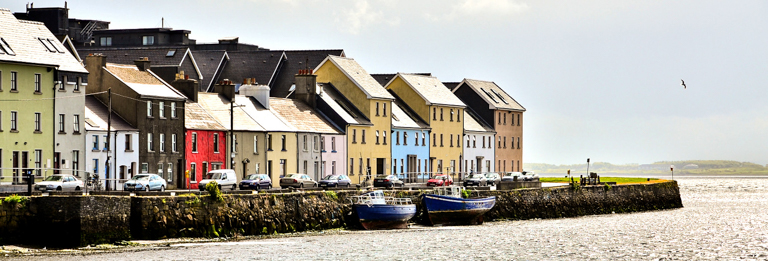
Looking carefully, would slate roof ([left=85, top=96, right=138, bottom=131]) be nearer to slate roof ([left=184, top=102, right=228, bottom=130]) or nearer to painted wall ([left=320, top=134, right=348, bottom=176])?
slate roof ([left=184, top=102, right=228, bottom=130])

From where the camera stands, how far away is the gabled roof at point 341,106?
340 ft

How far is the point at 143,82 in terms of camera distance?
83.2m

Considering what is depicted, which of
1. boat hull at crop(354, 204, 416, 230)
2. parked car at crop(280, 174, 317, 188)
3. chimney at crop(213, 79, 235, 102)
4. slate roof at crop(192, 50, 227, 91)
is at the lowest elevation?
boat hull at crop(354, 204, 416, 230)

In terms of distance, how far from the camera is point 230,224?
53.8 meters

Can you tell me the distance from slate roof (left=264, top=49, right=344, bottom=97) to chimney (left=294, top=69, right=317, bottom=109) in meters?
11.5

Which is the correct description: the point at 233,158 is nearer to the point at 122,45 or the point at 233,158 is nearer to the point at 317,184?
the point at 317,184

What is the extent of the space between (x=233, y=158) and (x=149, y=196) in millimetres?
35362

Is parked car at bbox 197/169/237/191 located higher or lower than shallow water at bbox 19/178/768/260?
higher

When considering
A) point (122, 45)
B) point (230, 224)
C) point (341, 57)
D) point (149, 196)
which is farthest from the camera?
point (122, 45)

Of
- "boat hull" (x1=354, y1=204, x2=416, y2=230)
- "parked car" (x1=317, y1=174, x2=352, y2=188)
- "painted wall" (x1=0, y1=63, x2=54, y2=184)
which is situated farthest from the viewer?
"parked car" (x1=317, y1=174, x2=352, y2=188)

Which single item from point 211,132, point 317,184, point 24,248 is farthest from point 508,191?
point 24,248

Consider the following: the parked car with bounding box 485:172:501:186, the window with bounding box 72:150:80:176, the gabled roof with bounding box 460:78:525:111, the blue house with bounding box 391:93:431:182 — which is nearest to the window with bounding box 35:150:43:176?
the window with bounding box 72:150:80:176

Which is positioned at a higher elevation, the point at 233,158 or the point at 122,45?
the point at 122,45

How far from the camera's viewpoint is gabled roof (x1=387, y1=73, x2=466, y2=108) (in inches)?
4788
